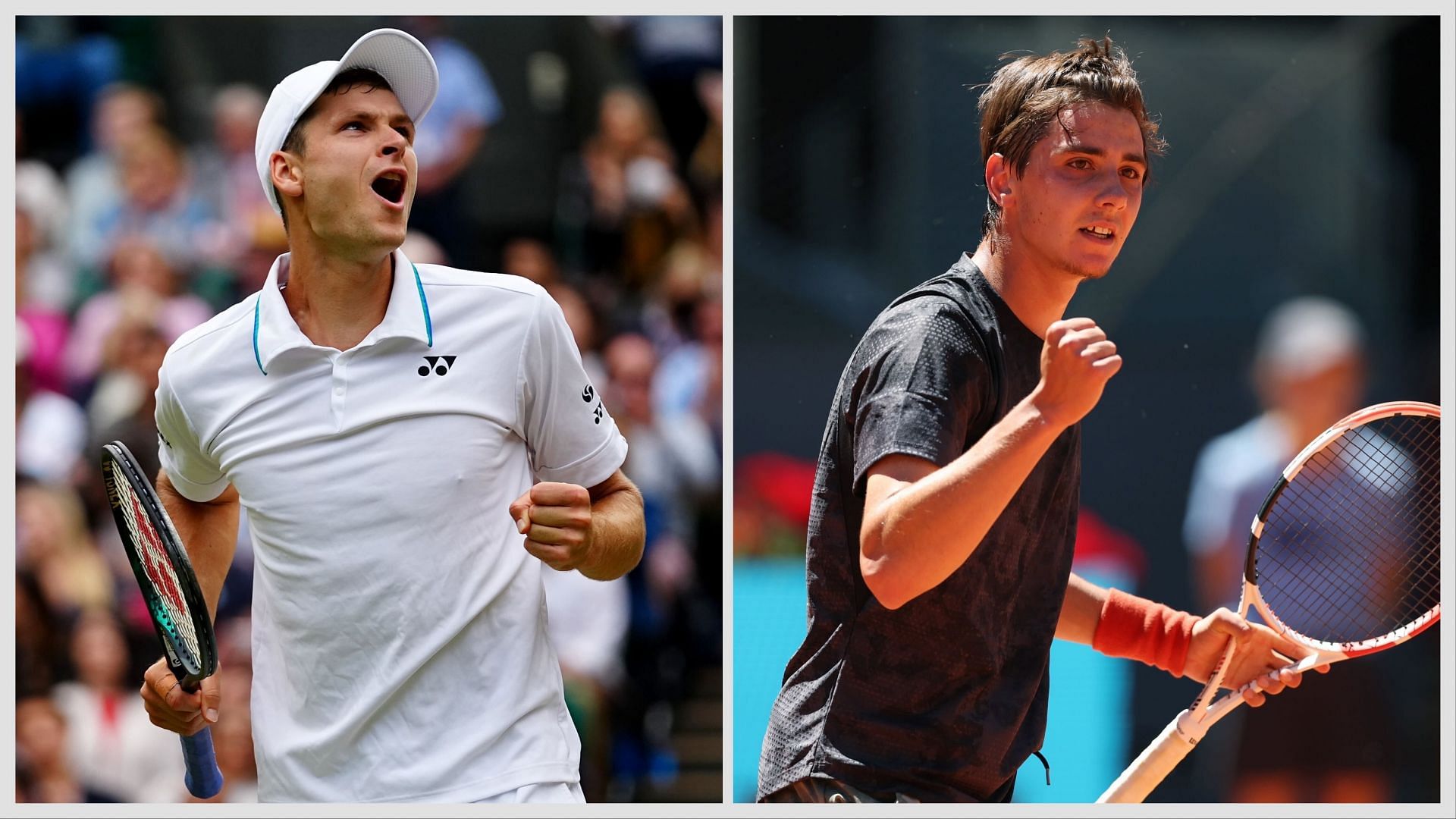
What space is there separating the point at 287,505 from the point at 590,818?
0.74 metres

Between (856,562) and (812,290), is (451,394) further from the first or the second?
(812,290)

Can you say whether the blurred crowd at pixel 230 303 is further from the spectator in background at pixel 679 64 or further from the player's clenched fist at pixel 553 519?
the player's clenched fist at pixel 553 519

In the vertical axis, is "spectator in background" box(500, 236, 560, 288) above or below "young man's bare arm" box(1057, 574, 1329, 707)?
above

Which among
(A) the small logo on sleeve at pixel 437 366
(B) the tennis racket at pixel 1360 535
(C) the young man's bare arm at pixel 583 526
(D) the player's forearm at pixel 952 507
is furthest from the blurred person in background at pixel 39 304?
(D) the player's forearm at pixel 952 507

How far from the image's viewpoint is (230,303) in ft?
22.1

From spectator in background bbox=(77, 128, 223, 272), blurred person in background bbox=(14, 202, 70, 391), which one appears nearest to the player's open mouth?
blurred person in background bbox=(14, 202, 70, 391)

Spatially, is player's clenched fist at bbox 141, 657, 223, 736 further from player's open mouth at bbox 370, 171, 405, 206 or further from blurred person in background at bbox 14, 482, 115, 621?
blurred person in background at bbox 14, 482, 115, 621

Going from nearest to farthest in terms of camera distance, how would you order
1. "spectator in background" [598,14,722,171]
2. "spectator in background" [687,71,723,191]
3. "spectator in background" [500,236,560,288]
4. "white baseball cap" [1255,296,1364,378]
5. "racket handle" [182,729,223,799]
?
"racket handle" [182,729,223,799], "white baseball cap" [1255,296,1364,378], "spectator in background" [500,236,560,288], "spectator in background" [687,71,723,191], "spectator in background" [598,14,722,171]

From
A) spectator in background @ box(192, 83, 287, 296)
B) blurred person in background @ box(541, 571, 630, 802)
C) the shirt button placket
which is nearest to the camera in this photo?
the shirt button placket

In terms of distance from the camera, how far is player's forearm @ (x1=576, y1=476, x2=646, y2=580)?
3.01 m

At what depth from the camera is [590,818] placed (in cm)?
320

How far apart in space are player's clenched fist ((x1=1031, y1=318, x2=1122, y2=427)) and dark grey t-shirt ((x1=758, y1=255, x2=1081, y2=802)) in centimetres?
23

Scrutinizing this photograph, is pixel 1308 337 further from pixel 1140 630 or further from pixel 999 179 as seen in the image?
pixel 999 179

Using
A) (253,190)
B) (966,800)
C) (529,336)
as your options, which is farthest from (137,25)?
(966,800)
